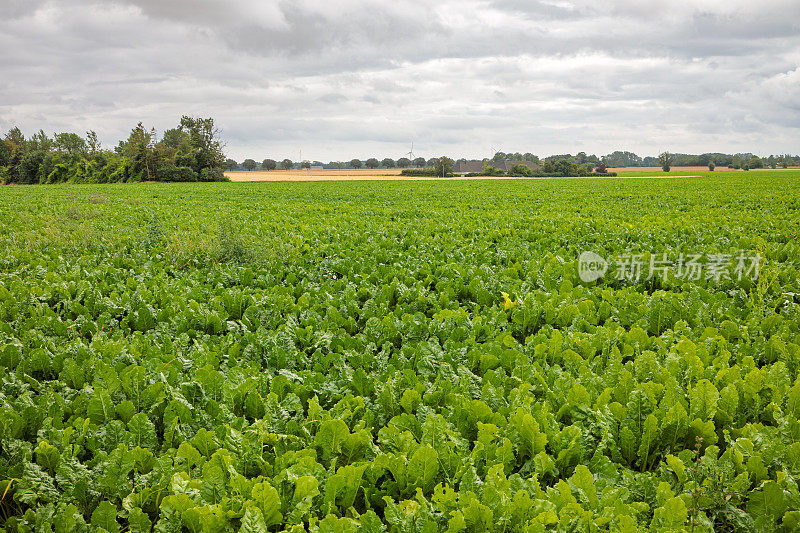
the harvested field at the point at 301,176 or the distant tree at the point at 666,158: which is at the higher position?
the distant tree at the point at 666,158

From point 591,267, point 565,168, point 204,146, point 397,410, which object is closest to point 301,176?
point 204,146

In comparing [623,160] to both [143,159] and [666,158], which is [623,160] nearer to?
[666,158]

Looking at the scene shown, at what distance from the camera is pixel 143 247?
992 centimetres

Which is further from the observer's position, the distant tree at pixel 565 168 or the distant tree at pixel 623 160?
the distant tree at pixel 623 160

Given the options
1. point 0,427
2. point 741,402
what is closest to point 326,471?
point 0,427

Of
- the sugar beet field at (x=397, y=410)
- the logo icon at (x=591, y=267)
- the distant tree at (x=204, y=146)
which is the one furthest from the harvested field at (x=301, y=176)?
the sugar beet field at (x=397, y=410)

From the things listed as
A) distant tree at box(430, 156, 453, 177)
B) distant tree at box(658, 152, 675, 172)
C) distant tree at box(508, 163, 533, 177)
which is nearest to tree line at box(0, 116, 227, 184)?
distant tree at box(430, 156, 453, 177)

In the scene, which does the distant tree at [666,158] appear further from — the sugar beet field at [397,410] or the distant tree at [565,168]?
the sugar beet field at [397,410]

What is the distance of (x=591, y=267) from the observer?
7.90 m

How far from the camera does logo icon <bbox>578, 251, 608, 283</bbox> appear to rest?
24.5 feet

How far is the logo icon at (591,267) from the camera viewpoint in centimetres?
748

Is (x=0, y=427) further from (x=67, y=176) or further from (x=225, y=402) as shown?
Answer: (x=67, y=176)

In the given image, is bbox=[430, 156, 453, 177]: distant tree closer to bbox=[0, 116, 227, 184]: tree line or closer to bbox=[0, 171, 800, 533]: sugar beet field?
bbox=[0, 116, 227, 184]: tree line

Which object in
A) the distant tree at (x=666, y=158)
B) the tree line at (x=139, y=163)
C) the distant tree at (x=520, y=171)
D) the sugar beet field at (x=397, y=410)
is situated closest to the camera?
the sugar beet field at (x=397, y=410)
